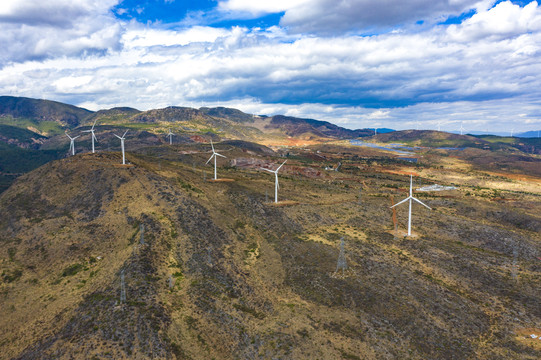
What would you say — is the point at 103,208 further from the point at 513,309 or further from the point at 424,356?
the point at 513,309

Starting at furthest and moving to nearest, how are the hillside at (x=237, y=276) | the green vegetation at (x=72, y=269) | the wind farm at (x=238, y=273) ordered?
the green vegetation at (x=72, y=269)
the wind farm at (x=238, y=273)
the hillside at (x=237, y=276)

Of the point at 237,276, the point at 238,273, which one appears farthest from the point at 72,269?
the point at 238,273

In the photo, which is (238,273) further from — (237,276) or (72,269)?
(72,269)

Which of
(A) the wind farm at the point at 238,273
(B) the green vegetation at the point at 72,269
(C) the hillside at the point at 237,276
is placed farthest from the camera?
(B) the green vegetation at the point at 72,269

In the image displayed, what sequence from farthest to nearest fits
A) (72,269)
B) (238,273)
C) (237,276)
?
(238,273) → (237,276) → (72,269)

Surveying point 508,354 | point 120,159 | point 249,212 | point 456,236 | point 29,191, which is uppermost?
point 120,159

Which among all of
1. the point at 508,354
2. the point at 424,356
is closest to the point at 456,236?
the point at 508,354
